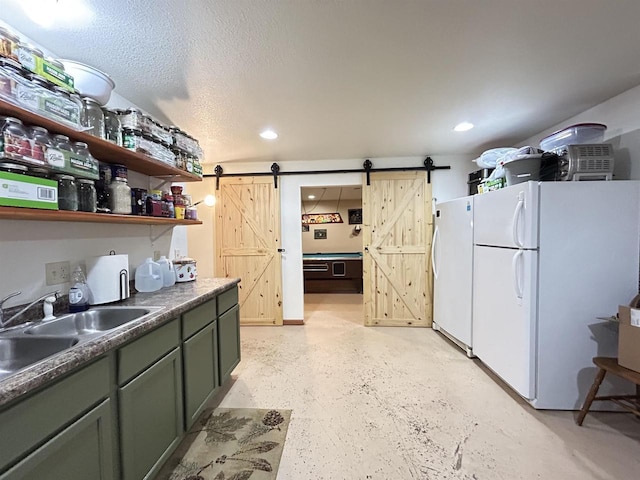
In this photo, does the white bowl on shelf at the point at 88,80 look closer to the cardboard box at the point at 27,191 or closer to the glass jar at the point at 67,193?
the glass jar at the point at 67,193

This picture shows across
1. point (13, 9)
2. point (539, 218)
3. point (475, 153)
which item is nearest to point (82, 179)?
point (13, 9)

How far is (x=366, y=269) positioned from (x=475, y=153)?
84.3 inches

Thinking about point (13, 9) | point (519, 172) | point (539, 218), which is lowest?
point (539, 218)

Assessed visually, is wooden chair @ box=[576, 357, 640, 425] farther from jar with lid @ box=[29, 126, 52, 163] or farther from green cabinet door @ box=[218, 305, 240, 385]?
jar with lid @ box=[29, 126, 52, 163]

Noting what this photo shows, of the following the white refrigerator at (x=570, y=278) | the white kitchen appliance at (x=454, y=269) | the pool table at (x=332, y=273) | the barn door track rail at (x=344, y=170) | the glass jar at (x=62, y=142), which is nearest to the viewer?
the glass jar at (x=62, y=142)

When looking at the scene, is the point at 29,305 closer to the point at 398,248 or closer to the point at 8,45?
the point at 8,45

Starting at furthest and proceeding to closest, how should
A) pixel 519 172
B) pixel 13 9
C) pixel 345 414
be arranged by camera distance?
pixel 519 172
pixel 345 414
pixel 13 9

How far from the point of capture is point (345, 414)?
209 cm

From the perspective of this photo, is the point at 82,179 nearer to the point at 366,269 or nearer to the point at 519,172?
the point at 519,172

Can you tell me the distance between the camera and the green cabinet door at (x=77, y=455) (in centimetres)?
85

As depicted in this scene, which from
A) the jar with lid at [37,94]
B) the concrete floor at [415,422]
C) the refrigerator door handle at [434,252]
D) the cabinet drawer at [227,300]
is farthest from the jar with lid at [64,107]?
the refrigerator door handle at [434,252]

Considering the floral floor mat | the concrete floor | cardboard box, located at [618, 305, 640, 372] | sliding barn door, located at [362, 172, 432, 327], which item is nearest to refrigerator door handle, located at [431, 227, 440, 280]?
sliding barn door, located at [362, 172, 432, 327]

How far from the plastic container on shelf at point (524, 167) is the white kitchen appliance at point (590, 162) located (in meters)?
0.20

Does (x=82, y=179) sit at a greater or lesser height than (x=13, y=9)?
lesser
